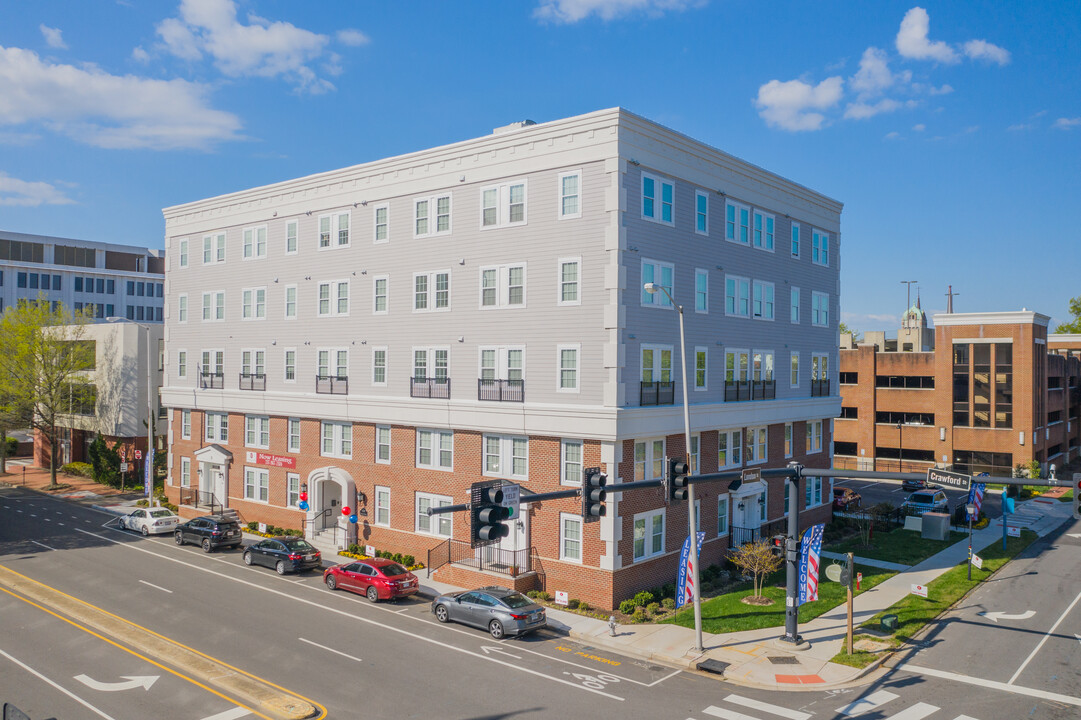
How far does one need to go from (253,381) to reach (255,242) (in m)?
8.23

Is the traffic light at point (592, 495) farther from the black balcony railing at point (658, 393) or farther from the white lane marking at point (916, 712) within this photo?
the black balcony railing at point (658, 393)

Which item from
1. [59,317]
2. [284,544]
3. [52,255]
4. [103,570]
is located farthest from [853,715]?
[52,255]

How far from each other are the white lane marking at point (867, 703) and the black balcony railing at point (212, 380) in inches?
1530

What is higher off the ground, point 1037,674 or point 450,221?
point 450,221

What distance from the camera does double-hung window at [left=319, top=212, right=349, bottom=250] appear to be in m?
39.3

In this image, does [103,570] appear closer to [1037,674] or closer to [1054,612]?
[1037,674]

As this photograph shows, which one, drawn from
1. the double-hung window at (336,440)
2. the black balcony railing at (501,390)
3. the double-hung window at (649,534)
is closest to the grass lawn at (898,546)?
the double-hung window at (649,534)

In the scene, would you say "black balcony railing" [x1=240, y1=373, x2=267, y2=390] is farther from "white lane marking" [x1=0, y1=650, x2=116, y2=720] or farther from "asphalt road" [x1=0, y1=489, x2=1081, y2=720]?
"white lane marking" [x1=0, y1=650, x2=116, y2=720]

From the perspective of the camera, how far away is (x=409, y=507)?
35.6 m

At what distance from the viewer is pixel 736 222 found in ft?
120

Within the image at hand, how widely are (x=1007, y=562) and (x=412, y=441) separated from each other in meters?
29.9

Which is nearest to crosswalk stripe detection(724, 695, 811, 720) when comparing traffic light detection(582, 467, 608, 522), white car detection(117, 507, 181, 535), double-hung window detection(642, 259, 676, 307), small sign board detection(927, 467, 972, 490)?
small sign board detection(927, 467, 972, 490)

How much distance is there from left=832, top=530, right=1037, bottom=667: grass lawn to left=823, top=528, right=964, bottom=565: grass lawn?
216 cm

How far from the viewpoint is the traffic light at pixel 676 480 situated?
19109 millimetres
